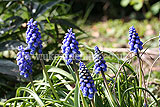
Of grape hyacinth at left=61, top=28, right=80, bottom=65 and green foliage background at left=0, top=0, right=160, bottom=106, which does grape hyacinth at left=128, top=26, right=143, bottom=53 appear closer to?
grape hyacinth at left=61, top=28, right=80, bottom=65

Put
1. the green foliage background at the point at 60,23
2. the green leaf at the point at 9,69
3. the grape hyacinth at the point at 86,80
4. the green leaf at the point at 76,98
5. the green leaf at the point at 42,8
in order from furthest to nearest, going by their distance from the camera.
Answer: the green leaf at the point at 42,8 < the green foliage background at the point at 60,23 < the green leaf at the point at 9,69 < the green leaf at the point at 76,98 < the grape hyacinth at the point at 86,80

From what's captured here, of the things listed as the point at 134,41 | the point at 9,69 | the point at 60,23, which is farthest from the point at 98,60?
the point at 60,23

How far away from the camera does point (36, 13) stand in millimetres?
3338

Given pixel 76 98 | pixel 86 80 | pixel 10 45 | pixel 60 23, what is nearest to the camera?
pixel 86 80

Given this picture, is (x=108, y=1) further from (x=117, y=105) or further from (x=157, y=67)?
(x=117, y=105)

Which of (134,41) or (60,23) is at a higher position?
(60,23)

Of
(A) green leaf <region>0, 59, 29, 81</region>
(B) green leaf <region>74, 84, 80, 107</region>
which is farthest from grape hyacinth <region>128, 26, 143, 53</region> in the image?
(A) green leaf <region>0, 59, 29, 81</region>

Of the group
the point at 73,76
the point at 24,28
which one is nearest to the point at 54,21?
the point at 24,28

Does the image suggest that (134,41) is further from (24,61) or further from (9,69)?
(9,69)

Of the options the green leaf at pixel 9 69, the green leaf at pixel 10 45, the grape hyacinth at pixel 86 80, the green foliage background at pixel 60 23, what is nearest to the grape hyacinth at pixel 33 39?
the grape hyacinth at pixel 86 80

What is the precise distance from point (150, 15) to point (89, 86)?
22.6 feet

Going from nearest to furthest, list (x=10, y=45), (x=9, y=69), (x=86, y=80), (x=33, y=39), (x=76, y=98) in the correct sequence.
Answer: (x=86, y=80) → (x=33, y=39) → (x=76, y=98) → (x=9, y=69) → (x=10, y=45)

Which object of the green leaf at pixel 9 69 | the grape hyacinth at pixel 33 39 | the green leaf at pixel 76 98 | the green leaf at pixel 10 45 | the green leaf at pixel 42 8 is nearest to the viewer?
the grape hyacinth at pixel 33 39

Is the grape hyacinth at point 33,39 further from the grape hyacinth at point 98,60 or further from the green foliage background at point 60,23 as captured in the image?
the green foliage background at point 60,23
